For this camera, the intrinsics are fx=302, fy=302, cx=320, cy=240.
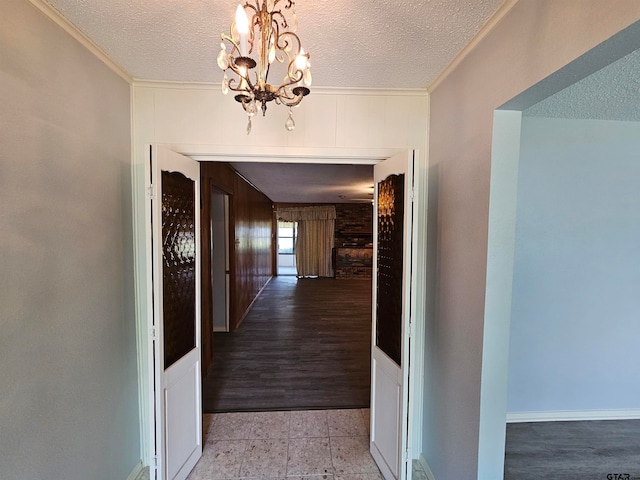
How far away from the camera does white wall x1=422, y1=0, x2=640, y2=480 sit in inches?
39.4

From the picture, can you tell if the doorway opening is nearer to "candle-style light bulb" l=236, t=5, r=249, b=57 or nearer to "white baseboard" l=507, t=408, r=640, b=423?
"white baseboard" l=507, t=408, r=640, b=423

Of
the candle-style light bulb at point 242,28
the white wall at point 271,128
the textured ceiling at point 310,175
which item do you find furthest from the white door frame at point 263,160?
the textured ceiling at point 310,175

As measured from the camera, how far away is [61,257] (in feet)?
4.36

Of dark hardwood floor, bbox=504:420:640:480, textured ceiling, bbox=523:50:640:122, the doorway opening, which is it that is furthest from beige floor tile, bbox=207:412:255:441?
the doorway opening

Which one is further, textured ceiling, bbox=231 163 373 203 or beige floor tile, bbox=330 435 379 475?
textured ceiling, bbox=231 163 373 203

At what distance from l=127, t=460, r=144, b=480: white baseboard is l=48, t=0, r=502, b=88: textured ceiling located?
240 cm

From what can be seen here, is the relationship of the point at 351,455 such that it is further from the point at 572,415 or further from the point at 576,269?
the point at 576,269

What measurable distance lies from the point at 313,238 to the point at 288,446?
755 centimetres

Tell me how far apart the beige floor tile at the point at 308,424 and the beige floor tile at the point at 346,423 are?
0.17ft

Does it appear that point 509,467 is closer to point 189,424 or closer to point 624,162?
point 189,424

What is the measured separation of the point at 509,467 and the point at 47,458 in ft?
8.58

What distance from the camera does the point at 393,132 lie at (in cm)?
198

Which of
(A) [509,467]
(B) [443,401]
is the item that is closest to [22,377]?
(B) [443,401]

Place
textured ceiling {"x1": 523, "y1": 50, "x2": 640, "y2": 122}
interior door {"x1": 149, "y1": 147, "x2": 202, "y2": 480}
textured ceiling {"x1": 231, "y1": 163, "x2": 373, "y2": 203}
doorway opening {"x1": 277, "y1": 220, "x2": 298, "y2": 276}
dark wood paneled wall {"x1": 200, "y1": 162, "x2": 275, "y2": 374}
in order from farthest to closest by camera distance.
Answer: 1. doorway opening {"x1": 277, "y1": 220, "x2": 298, "y2": 276}
2. textured ceiling {"x1": 231, "y1": 163, "x2": 373, "y2": 203}
3. dark wood paneled wall {"x1": 200, "y1": 162, "x2": 275, "y2": 374}
4. interior door {"x1": 149, "y1": 147, "x2": 202, "y2": 480}
5. textured ceiling {"x1": 523, "y1": 50, "x2": 640, "y2": 122}
